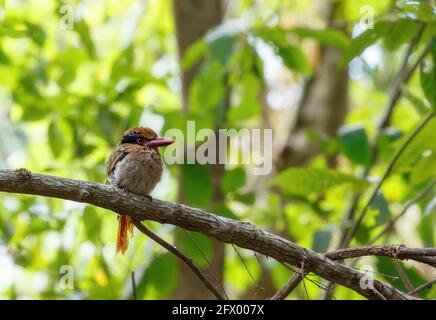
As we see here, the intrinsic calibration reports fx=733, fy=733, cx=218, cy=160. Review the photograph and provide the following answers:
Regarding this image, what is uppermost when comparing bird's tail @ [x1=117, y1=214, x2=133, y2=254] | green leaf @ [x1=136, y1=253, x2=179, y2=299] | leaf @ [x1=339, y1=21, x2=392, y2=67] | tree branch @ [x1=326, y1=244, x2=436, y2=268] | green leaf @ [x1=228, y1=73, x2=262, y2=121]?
green leaf @ [x1=228, y1=73, x2=262, y2=121]

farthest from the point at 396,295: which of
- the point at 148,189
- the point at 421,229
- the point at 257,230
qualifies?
the point at 421,229

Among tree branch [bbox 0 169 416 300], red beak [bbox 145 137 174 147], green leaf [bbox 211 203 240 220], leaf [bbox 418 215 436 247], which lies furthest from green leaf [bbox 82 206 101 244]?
leaf [bbox 418 215 436 247]

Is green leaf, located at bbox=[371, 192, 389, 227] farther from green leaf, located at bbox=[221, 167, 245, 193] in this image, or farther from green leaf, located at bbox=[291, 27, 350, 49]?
green leaf, located at bbox=[291, 27, 350, 49]

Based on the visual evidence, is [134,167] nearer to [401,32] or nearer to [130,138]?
[130,138]

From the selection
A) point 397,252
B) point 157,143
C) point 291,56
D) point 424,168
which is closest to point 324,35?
point 291,56

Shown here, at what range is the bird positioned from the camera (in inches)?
147

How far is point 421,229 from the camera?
4539 millimetres

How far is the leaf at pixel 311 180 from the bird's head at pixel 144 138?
0.76 meters

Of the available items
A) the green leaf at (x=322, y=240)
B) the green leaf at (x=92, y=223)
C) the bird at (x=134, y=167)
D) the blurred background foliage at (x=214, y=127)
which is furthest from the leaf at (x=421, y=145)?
the green leaf at (x=92, y=223)

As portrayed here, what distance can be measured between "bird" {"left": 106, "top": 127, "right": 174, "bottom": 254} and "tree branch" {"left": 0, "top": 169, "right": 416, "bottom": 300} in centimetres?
56

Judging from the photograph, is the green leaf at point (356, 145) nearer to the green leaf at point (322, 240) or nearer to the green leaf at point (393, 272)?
the green leaf at point (322, 240)

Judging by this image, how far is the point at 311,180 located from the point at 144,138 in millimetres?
1049

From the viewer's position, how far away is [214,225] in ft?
9.73

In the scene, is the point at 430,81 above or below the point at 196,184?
above
